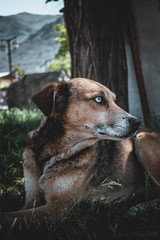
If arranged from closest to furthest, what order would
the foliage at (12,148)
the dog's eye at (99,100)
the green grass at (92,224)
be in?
1. the green grass at (92,224)
2. the dog's eye at (99,100)
3. the foliage at (12,148)

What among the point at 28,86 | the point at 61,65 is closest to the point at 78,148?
the point at 28,86

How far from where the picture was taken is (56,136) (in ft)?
7.27

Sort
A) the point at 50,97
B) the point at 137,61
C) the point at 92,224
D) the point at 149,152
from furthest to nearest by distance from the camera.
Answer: the point at 137,61 < the point at 149,152 < the point at 50,97 < the point at 92,224

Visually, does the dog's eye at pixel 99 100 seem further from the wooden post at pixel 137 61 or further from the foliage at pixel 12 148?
the wooden post at pixel 137 61

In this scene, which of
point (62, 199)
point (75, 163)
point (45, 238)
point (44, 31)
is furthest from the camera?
point (44, 31)

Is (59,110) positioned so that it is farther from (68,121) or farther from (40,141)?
(40,141)

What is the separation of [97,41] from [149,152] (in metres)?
2.23

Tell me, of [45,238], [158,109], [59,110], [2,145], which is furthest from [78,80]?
[158,109]

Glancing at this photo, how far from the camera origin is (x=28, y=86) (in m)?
10.4

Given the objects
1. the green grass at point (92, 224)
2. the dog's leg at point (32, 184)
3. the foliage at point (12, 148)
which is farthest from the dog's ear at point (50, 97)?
the foliage at point (12, 148)

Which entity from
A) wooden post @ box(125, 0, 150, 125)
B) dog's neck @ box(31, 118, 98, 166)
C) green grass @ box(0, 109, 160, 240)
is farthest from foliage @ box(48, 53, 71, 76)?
green grass @ box(0, 109, 160, 240)

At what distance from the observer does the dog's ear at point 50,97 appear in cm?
214

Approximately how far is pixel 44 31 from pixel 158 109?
5130cm

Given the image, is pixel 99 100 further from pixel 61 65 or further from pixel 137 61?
pixel 61 65
